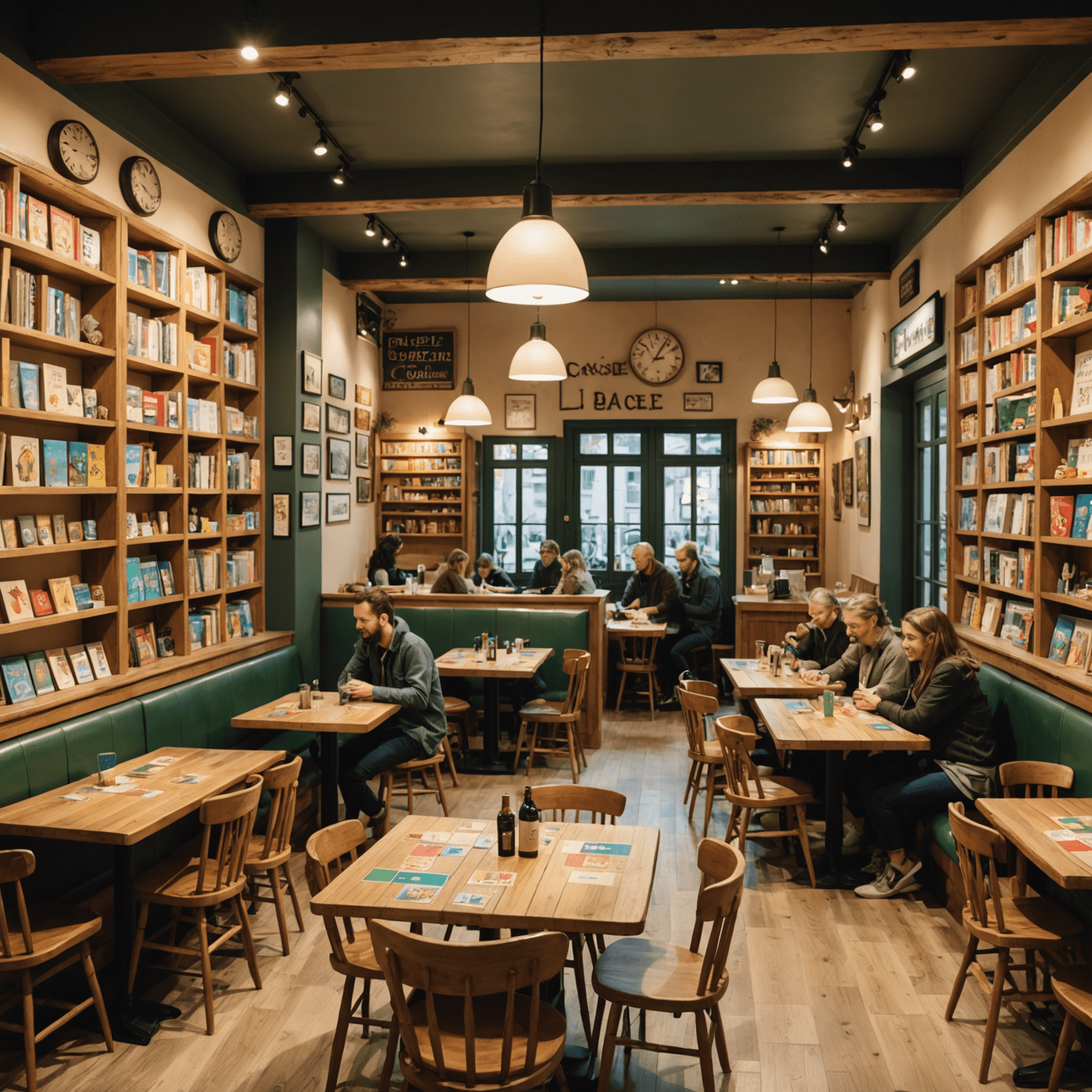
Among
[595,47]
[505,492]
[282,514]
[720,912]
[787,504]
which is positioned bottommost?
[720,912]

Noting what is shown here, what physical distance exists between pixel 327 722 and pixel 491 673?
5.60 ft

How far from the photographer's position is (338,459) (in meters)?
7.93

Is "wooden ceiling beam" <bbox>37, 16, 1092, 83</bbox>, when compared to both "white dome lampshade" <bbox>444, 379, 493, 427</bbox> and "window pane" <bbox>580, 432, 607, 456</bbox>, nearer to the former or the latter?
"white dome lampshade" <bbox>444, 379, 493, 427</bbox>

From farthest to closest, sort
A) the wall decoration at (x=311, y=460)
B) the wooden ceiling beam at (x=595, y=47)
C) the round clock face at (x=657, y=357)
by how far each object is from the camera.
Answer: the round clock face at (x=657, y=357)
the wall decoration at (x=311, y=460)
the wooden ceiling beam at (x=595, y=47)

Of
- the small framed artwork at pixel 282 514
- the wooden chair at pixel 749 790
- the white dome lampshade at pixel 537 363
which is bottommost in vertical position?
the wooden chair at pixel 749 790

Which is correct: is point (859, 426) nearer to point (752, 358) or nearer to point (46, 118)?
point (752, 358)

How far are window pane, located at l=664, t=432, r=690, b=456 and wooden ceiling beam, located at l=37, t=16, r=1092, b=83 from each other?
6.82 m

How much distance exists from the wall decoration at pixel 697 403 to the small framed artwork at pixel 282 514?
5.47m

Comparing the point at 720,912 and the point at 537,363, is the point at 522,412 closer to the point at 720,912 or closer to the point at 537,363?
the point at 537,363

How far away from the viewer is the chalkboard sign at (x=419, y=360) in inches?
412

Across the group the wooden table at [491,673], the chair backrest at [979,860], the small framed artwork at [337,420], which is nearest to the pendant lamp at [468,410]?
the small framed artwork at [337,420]

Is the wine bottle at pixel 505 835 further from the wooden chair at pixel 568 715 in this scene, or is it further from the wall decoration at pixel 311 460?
the wall decoration at pixel 311 460

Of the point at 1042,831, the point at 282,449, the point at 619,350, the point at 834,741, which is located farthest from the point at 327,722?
the point at 619,350

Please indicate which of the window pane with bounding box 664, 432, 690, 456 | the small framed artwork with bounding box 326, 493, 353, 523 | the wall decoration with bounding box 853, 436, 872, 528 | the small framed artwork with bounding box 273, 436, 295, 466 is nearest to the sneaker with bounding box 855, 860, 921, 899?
the wall decoration with bounding box 853, 436, 872, 528
